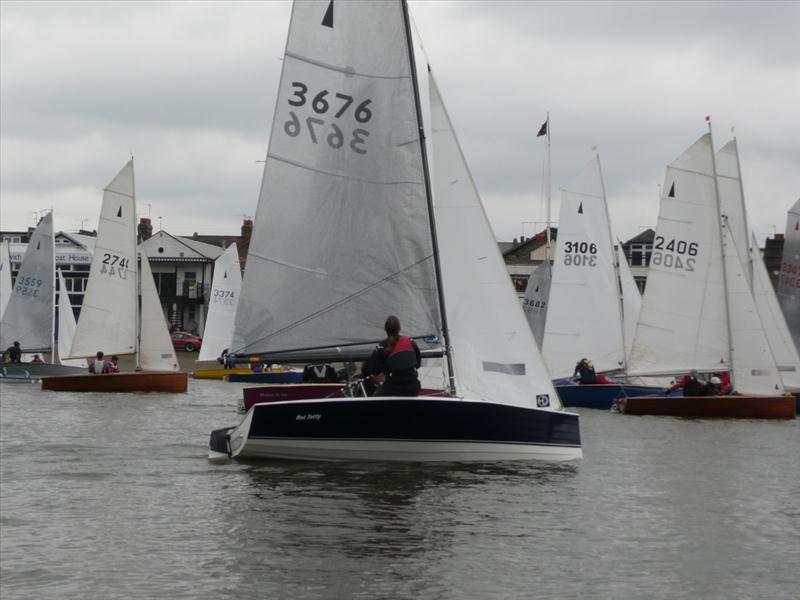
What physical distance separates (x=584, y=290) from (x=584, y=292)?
0.07 m

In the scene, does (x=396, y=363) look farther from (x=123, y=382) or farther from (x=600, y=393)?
(x=123, y=382)

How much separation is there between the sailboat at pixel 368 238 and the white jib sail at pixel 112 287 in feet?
79.7

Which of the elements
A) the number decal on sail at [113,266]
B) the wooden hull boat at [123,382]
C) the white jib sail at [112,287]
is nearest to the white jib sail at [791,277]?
the wooden hull boat at [123,382]

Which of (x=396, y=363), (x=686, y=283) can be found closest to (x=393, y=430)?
(x=396, y=363)

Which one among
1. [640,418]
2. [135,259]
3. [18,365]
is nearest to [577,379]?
[640,418]

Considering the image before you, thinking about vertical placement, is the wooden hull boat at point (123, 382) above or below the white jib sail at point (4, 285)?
below

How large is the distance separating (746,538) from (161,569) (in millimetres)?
5998

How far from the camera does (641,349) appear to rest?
35312 millimetres

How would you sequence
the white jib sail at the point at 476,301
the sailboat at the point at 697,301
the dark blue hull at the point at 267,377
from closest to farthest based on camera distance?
the white jib sail at the point at 476,301 → the sailboat at the point at 697,301 → the dark blue hull at the point at 267,377

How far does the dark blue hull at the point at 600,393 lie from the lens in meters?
36.4

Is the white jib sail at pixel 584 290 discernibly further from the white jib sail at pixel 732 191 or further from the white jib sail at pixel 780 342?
the white jib sail at pixel 780 342

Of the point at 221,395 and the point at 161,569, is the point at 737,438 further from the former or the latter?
the point at 221,395

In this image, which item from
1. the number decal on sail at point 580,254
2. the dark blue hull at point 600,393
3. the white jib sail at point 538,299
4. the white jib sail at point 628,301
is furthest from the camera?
the white jib sail at point 538,299

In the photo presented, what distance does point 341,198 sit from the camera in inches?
774
